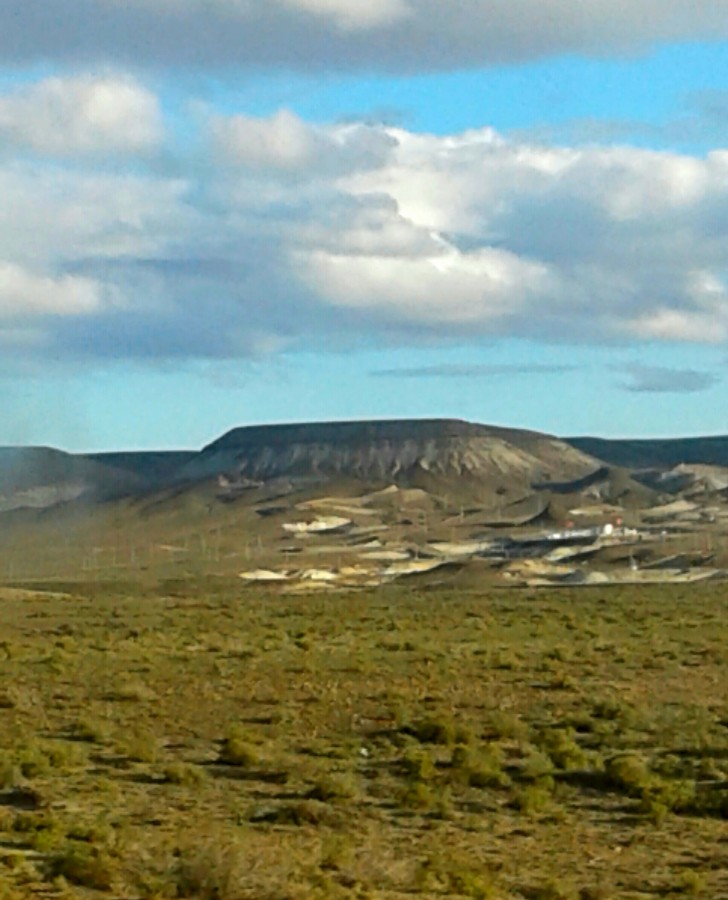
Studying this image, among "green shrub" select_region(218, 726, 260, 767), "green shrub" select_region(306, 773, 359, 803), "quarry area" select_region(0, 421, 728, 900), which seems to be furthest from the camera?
"green shrub" select_region(218, 726, 260, 767)

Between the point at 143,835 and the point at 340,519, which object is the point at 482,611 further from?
the point at 340,519

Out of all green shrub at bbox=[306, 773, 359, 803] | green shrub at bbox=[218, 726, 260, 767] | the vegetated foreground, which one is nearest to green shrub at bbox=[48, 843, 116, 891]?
the vegetated foreground

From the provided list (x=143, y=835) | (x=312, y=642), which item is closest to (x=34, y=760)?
(x=143, y=835)

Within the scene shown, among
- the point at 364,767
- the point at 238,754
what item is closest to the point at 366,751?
the point at 364,767

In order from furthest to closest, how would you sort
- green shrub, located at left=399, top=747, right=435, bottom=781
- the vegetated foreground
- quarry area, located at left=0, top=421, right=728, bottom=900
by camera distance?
green shrub, located at left=399, top=747, right=435, bottom=781 → quarry area, located at left=0, top=421, right=728, bottom=900 → the vegetated foreground

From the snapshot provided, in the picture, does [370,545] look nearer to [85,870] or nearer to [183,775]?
[183,775]

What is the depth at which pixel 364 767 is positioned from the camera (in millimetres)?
24453

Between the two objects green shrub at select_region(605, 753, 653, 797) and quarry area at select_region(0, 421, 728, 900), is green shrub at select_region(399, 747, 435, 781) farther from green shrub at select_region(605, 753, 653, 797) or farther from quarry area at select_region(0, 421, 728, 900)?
green shrub at select_region(605, 753, 653, 797)

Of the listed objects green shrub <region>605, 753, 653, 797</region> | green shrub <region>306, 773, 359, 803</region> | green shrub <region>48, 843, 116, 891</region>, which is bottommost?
green shrub <region>605, 753, 653, 797</region>

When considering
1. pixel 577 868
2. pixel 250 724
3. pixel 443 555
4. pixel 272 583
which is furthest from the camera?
pixel 443 555

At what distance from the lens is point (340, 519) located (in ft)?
614

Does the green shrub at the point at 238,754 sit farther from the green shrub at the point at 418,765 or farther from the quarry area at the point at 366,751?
the green shrub at the point at 418,765

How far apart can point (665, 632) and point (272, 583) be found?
2134 inches

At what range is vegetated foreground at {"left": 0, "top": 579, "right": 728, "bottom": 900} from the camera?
16922 millimetres
